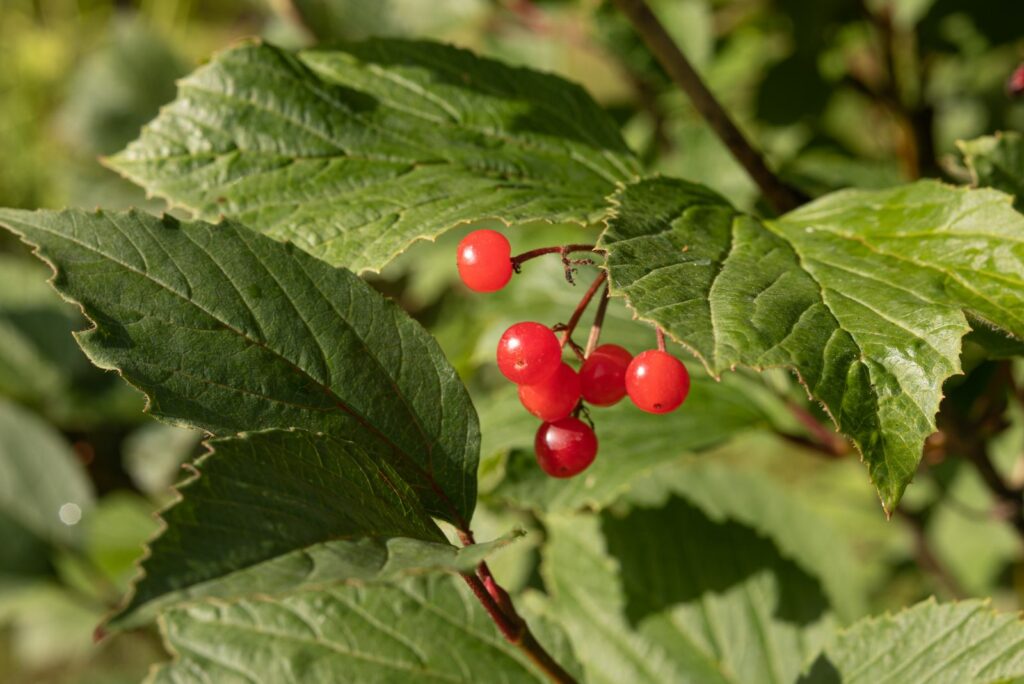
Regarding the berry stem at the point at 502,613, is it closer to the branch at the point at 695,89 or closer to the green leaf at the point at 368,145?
the green leaf at the point at 368,145

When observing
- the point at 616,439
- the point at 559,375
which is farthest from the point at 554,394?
the point at 616,439

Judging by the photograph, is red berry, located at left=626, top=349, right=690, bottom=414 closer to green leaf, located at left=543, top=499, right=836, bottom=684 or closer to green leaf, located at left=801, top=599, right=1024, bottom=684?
green leaf, located at left=801, top=599, right=1024, bottom=684

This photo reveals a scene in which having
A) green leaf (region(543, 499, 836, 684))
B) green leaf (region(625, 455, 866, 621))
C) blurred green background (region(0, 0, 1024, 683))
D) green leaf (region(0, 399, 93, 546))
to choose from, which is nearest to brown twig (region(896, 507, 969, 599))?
blurred green background (region(0, 0, 1024, 683))

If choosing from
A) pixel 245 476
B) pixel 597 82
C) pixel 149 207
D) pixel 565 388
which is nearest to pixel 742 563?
pixel 565 388

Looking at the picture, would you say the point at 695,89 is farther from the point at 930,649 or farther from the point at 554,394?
the point at 930,649

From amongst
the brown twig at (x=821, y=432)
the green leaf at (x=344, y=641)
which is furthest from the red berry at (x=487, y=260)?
the brown twig at (x=821, y=432)

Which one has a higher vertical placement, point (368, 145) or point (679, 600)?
point (368, 145)
